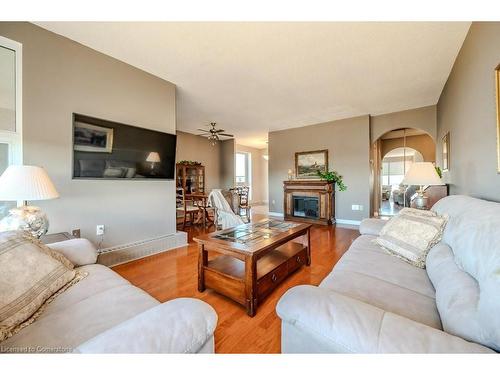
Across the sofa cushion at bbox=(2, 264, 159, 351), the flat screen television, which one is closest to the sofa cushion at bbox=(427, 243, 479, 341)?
the sofa cushion at bbox=(2, 264, 159, 351)

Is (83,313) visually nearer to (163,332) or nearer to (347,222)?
(163,332)

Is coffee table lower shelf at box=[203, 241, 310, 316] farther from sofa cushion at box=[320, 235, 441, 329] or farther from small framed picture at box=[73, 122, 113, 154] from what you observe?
small framed picture at box=[73, 122, 113, 154]

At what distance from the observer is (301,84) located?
10.5 feet

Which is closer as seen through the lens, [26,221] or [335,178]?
[26,221]

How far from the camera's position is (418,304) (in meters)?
1.00

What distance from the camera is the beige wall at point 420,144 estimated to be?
576cm

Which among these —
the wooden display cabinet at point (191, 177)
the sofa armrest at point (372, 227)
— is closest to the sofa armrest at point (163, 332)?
the sofa armrest at point (372, 227)

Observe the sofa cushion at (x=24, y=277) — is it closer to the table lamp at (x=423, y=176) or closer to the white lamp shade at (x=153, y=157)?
the white lamp shade at (x=153, y=157)

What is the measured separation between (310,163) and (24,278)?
5.32m

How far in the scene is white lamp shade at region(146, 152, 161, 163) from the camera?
9.44ft

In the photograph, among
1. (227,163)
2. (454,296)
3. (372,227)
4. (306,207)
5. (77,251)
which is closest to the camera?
(454,296)

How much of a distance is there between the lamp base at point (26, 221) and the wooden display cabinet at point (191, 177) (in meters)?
4.05

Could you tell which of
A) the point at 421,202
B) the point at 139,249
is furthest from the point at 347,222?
the point at 139,249
